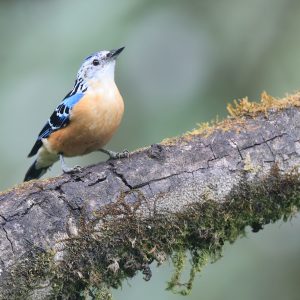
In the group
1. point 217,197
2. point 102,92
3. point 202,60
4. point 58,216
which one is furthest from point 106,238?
point 202,60

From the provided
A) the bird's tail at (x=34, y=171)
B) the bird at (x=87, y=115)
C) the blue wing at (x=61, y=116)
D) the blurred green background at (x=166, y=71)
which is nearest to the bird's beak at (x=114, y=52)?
the bird at (x=87, y=115)

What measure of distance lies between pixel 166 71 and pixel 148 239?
8.00ft

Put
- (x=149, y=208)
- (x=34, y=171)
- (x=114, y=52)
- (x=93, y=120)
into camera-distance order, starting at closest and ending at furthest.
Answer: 1. (x=149, y=208)
2. (x=93, y=120)
3. (x=114, y=52)
4. (x=34, y=171)

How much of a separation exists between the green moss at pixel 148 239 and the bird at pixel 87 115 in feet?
3.63

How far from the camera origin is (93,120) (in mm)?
5102

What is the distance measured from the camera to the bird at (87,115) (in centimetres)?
512

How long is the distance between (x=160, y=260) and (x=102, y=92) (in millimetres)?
1640

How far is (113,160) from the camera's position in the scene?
4.18 metres

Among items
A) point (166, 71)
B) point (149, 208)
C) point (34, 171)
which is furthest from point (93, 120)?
point (149, 208)

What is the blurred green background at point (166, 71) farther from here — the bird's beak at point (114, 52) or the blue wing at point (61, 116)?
the blue wing at point (61, 116)

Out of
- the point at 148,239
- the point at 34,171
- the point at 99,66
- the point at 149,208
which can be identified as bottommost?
the point at 148,239

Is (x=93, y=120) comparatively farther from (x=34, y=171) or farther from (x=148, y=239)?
(x=148, y=239)

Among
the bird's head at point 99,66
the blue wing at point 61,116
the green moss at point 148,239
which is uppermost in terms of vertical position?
the bird's head at point 99,66

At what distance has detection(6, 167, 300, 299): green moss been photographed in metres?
3.76
